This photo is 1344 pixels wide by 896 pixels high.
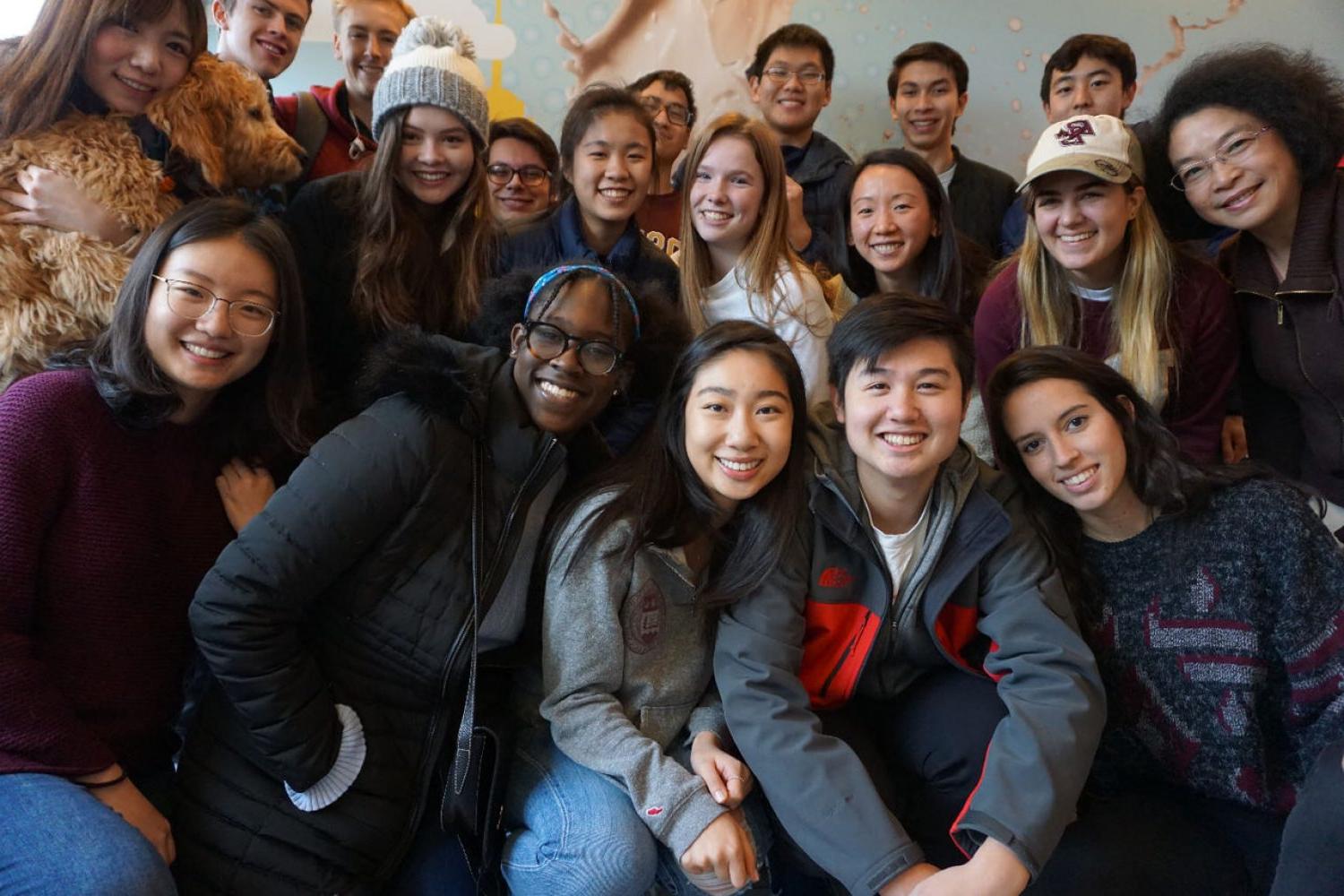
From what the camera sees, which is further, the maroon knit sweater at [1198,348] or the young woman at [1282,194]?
the maroon knit sweater at [1198,348]

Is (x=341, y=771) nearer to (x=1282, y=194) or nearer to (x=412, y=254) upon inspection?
(x=412, y=254)

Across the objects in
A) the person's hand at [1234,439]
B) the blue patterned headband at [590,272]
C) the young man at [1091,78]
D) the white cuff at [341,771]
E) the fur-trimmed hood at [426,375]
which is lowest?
the white cuff at [341,771]

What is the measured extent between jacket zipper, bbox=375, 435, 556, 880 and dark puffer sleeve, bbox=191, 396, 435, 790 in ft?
0.56

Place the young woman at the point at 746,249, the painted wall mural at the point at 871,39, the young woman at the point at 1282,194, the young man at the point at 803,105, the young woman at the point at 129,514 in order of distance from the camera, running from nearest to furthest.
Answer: the young woman at the point at 129,514, the young woman at the point at 1282,194, the young woman at the point at 746,249, the young man at the point at 803,105, the painted wall mural at the point at 871,39

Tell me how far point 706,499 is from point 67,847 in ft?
3.85

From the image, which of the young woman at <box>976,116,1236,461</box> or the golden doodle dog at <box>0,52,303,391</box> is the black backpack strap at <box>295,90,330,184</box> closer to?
the golden doodle dog at <box>0,52,303,391</box>

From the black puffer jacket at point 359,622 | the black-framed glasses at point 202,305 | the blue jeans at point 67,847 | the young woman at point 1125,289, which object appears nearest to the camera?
the blue jeans at point 67,847

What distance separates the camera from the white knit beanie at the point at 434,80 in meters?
2.24

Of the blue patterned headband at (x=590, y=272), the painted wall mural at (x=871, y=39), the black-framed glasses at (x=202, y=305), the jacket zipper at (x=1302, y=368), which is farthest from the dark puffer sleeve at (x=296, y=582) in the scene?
the painted wall mural at (x=871, y=39)

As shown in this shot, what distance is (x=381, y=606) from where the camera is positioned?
1.65 metres

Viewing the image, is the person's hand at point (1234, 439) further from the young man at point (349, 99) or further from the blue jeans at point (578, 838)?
the young man at point (349, 99)

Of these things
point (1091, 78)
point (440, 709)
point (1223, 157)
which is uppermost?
point (1091, 78)

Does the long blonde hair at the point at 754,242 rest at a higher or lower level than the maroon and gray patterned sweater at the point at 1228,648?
higher

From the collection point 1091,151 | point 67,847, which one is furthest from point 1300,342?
point 67,847
